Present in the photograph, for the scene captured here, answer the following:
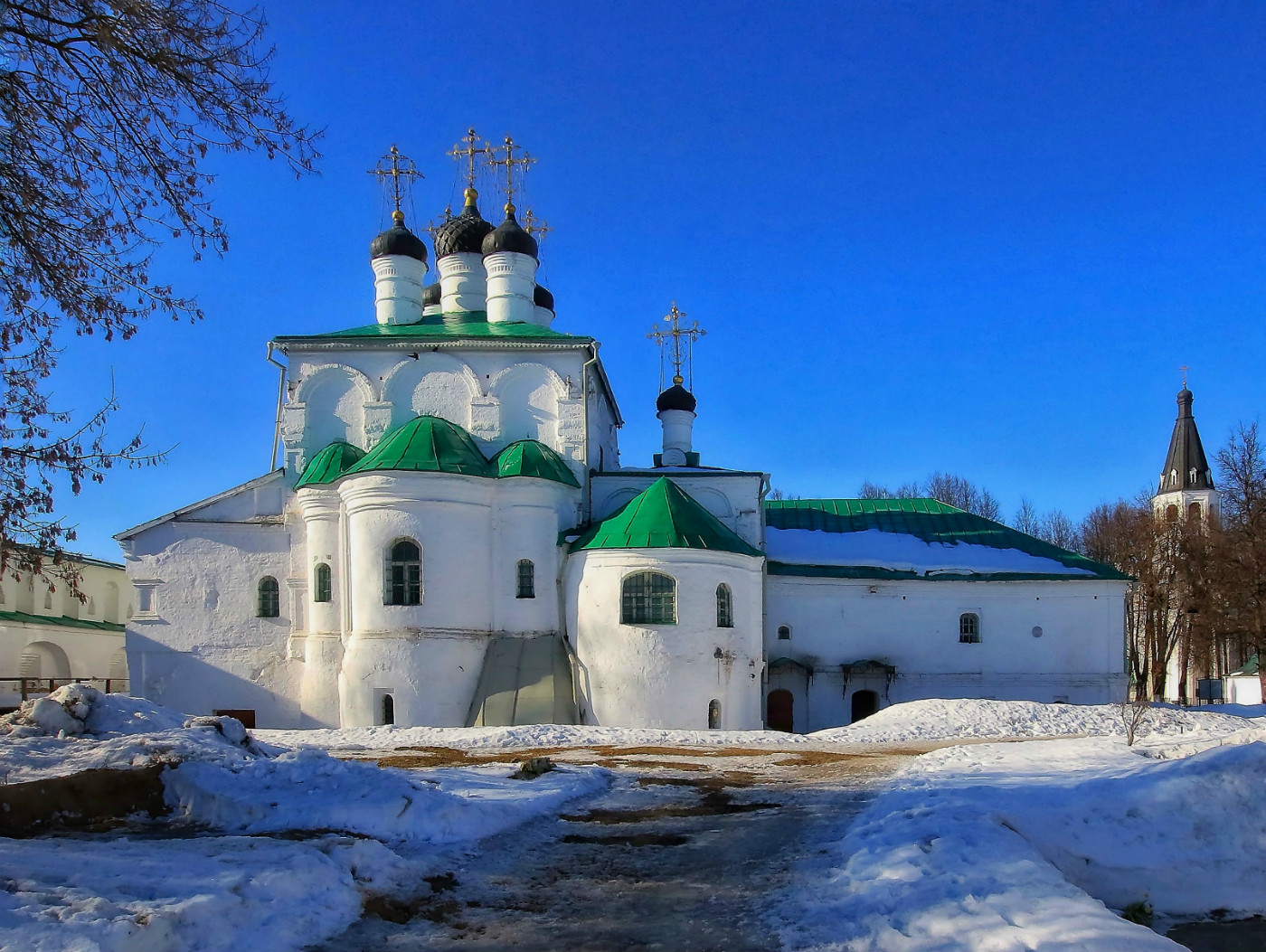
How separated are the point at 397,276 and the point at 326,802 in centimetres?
1919

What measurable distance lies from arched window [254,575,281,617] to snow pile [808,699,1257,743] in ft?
39.8

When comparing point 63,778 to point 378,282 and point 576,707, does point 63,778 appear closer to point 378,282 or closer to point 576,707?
point 576,707

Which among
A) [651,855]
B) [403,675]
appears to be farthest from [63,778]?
[403,675]

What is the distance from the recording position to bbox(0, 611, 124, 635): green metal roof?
1188 inches

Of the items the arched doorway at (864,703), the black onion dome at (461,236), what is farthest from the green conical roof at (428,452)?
the arched doorway at (864,703)

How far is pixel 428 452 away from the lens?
68.6 ft

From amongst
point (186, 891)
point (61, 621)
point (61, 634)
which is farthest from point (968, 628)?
point (61, 621)

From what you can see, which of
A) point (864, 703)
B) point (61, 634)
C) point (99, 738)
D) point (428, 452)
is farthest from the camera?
point (61, 634)

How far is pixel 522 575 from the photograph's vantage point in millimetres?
21359

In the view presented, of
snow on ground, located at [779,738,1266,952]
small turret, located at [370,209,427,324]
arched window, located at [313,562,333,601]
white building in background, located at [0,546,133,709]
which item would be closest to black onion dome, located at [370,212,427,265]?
small turret, located at [370,209,427,324]

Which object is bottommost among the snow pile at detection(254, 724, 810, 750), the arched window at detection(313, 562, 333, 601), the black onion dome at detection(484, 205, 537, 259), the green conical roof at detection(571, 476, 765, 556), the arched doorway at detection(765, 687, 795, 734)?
the arched doorway at detection(765, 687, 795, 734)

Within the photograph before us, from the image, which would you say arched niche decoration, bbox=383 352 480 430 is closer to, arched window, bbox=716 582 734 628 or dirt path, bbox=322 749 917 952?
arched window, bbox=716 582 734 628

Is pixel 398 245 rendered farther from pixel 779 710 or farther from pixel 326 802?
pixel 326 802

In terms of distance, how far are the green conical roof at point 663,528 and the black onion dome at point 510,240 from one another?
7.80 metres
